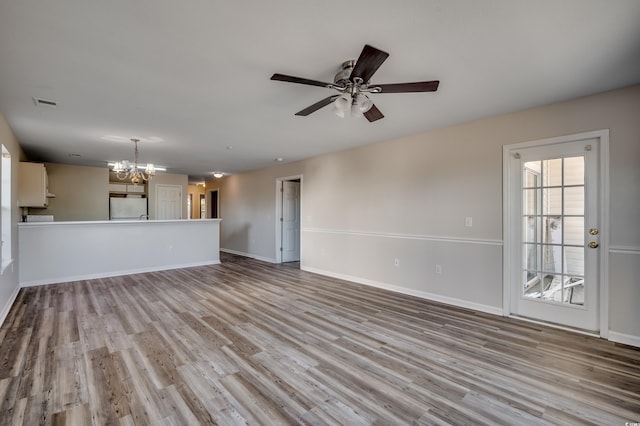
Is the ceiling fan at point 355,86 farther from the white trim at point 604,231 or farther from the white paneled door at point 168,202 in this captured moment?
the white paneled door at point 168,202

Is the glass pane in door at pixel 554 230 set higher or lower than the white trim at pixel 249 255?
higher

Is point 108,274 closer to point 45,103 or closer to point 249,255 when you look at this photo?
point 249,255

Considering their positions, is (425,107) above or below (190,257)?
above

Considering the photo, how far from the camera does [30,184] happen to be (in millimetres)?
4895

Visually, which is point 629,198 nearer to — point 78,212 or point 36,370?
point 36,370

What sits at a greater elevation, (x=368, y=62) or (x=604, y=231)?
(x=368, y=62)

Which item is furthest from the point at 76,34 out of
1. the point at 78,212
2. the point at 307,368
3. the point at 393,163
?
the point at 78,212

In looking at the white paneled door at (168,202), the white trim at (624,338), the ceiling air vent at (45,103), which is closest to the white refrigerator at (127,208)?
the white paneled door at (168,202)

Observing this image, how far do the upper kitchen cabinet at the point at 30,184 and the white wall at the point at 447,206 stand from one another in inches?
177

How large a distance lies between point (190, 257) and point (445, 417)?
20.4ft

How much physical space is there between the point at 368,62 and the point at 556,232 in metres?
2.94

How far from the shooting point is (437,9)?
5.67 feet

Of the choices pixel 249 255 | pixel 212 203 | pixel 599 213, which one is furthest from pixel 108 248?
pixel 599 213

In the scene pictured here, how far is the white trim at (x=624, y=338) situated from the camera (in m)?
2.76
